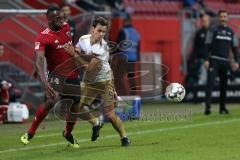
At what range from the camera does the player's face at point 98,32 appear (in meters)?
12.9

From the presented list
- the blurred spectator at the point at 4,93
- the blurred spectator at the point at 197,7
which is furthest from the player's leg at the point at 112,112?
the blurred spectator at the point at 197,7

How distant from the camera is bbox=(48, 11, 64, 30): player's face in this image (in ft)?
41.9

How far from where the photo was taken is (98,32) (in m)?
13.0

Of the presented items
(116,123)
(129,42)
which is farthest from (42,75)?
(129,42)

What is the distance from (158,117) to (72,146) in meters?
5.68

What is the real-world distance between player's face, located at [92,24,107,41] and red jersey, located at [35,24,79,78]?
404mm

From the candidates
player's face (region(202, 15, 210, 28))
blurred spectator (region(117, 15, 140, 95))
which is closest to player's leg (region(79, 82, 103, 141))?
blurred spectator (region(117, 15, 140, 95))

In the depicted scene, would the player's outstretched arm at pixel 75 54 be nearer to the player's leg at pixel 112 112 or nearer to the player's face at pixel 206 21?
the player's leg at pixel 112 112

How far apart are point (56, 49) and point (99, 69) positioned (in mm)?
882

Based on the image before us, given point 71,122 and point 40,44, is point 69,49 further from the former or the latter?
point 71,122

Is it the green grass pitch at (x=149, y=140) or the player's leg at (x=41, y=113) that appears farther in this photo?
the player's leg at (x=41, y=113)

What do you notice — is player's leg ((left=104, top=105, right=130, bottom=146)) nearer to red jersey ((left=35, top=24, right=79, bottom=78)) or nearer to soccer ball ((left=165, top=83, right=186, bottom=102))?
red jersey ((left=35, top=24, right=79, bottom=78))

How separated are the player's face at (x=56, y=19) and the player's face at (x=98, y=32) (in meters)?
A: 0.53

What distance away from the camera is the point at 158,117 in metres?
18.7
